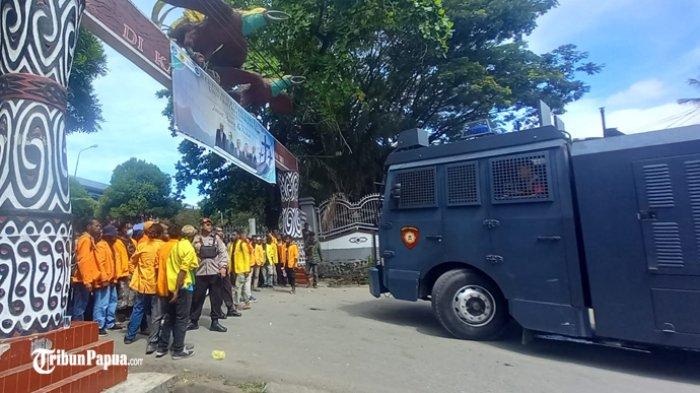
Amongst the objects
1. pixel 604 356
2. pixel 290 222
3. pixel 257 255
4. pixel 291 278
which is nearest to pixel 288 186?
pixel 290 222

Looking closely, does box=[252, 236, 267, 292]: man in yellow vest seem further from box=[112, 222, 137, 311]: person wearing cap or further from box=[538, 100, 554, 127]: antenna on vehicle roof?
box=[538, 100, 554, 127]: antenna on vehicle roof

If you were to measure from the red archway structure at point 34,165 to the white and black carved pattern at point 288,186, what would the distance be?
9590 mm

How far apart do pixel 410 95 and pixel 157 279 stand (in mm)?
15589

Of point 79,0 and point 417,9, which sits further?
point 417,9

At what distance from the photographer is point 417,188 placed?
654 cm

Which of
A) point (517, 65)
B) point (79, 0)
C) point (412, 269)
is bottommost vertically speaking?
point (412, 269)

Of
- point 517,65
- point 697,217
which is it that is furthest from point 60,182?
point 517,65

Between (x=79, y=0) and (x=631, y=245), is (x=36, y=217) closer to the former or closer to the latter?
(x=79, y=0)

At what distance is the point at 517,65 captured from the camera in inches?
681

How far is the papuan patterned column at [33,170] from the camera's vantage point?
322 cm

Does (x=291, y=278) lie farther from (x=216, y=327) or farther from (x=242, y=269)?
(x=216, y=327)

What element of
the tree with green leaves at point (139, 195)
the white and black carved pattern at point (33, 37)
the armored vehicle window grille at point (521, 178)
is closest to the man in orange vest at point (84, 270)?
the white and black carved pattern at point (33, 37)

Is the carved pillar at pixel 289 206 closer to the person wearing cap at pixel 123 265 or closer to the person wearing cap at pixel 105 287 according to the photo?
the person wearing cap at pixel 123 265

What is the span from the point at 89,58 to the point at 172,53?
23.2 ft
